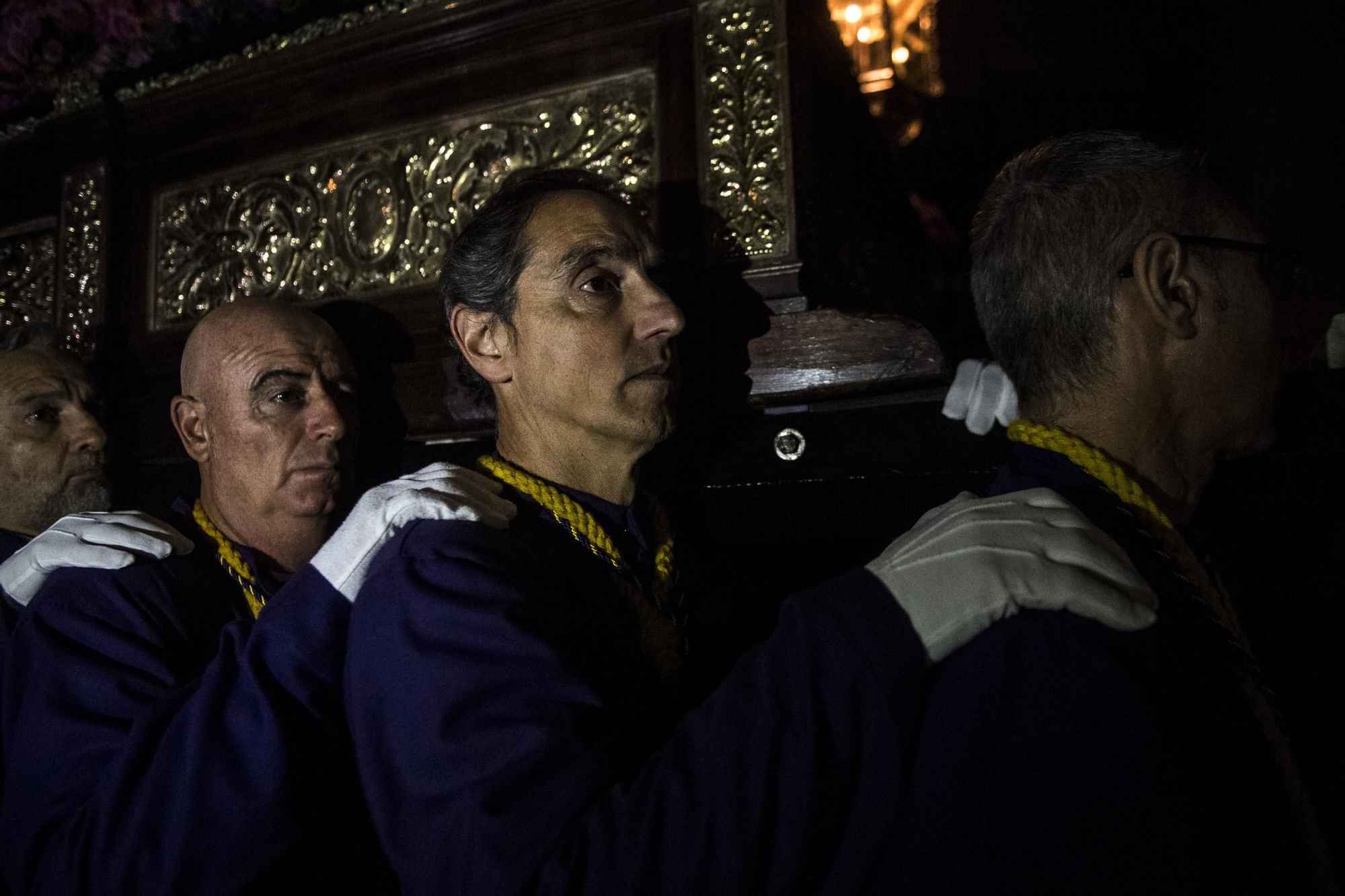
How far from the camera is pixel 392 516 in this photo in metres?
1.37

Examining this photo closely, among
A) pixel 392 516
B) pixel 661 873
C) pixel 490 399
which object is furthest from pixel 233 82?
pixel 661 873

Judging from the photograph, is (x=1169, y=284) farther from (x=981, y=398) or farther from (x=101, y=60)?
(x=101, y=60)

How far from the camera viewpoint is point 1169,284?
1.27 meters

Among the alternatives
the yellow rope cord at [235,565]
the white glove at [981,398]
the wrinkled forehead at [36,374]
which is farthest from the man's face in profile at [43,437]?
the white glove at [981,398]

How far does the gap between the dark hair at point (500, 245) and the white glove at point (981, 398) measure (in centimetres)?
76

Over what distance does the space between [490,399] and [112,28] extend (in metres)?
1.50

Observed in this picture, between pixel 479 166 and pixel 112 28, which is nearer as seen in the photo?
pixel 479 166

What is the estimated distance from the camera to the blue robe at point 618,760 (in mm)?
947

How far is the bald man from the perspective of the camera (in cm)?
129

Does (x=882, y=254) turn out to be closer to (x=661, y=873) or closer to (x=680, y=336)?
(x=680, y=336)

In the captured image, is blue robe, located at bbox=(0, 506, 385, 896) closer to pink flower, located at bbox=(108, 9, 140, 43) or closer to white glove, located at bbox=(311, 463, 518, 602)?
white glove, located at bbox=(311, 463, 518, 602)

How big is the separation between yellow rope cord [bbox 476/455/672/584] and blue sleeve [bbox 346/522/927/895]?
0.39 metres

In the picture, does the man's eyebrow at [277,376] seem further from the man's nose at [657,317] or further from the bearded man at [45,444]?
the man's nose at [657,317]

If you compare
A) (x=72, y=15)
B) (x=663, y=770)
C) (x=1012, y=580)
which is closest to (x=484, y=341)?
(x=663, y=770)
